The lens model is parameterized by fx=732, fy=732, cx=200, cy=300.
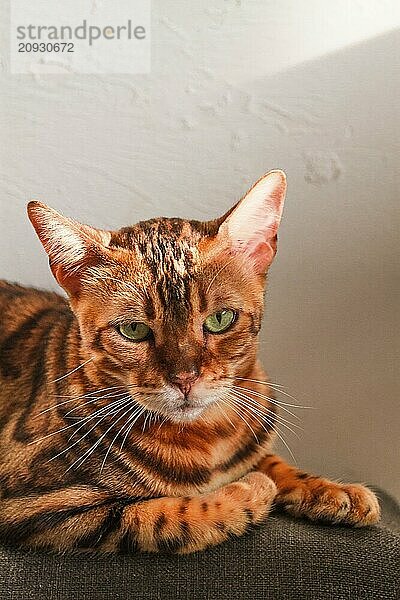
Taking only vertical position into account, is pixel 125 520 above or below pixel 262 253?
below

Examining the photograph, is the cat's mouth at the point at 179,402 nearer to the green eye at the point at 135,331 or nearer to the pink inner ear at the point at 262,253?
the green eye at the point at 135,331

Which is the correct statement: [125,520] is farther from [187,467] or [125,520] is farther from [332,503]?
[332,503]

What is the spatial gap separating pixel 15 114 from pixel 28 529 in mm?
789

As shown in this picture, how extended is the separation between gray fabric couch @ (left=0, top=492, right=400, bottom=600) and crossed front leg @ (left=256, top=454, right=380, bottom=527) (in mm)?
62

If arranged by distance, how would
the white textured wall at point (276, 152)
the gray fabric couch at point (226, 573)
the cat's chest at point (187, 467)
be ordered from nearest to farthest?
the gray fabric couch at point (226, 573)
the cat's chest at point (187, 467)
the white textured wall at point (276, 152)

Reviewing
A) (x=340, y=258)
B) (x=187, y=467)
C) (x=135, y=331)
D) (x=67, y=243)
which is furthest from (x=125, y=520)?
(x=340, y=258)

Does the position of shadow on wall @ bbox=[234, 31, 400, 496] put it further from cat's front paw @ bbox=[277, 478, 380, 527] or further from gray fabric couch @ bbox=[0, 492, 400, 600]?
gray fabric couch @ bbox=[0, 492, 400, 600]

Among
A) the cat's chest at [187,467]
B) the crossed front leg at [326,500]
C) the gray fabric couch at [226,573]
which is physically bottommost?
the gray fabric couch at [226,573]

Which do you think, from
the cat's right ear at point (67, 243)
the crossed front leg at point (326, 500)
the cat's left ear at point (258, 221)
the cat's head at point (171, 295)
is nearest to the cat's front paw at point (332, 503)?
the crossed front leg at point (326, 500)

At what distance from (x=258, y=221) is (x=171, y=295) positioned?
0.52 ft

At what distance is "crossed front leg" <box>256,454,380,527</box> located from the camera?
0.93 meters

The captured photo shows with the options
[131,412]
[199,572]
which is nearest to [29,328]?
[131,412]

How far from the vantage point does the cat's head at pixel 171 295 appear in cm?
88

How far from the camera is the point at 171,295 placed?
2.92 feet
